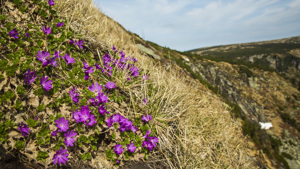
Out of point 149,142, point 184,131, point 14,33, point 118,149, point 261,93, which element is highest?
point 14,33

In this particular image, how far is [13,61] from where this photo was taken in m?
1.96

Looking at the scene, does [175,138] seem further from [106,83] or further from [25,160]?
[25,160]

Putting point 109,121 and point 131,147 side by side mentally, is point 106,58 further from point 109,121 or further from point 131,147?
point 131,147

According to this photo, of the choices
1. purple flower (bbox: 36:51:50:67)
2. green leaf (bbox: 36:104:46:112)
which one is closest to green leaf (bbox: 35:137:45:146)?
green leaf (bbox: 36:104:46:112)

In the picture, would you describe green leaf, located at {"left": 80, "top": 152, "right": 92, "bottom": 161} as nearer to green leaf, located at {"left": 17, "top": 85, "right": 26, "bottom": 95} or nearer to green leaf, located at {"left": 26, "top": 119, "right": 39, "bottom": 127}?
green leaf, located at {"left": 26, "top": 119, "right": 39, "bottom": 127}

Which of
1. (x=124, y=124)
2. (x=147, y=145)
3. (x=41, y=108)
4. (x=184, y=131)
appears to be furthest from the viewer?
(x=184, y=131)

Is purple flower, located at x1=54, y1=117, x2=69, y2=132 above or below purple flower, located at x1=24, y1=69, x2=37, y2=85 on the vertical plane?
below

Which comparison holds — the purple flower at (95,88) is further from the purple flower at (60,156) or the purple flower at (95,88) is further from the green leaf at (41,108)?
the purple flower at (60,156)

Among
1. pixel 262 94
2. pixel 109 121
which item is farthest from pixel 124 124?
pixel 262 94

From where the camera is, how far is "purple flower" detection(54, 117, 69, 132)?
74.3 inches

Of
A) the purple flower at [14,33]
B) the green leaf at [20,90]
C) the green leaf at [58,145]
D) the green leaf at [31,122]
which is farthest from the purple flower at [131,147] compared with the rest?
the purple flower at [14,33]

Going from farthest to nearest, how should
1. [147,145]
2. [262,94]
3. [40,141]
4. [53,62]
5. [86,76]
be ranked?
[262,94]
[86,76]
[147,145]
[53,62]
[40,141]

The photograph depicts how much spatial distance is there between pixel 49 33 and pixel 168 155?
2.96m

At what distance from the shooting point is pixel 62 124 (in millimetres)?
1920
